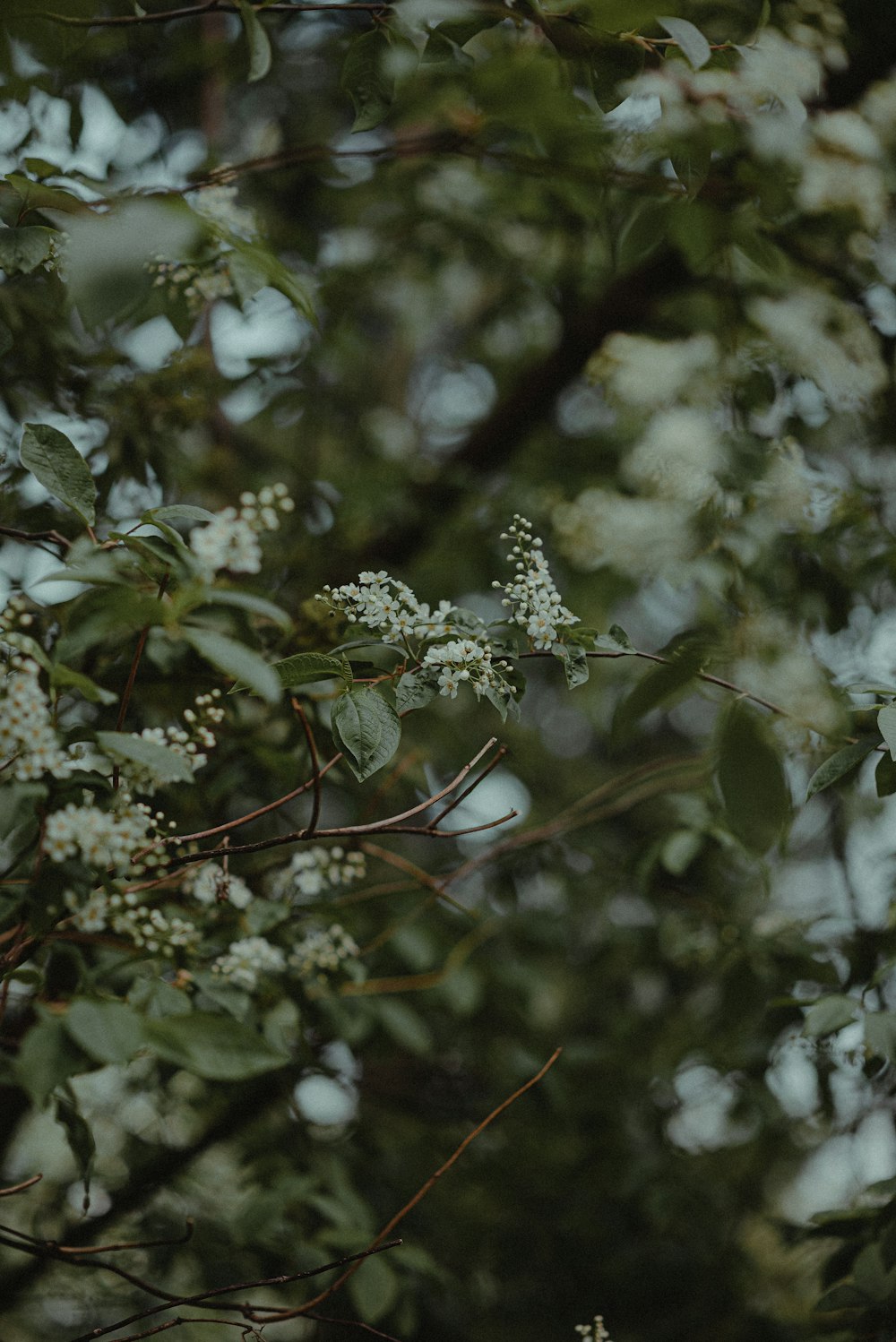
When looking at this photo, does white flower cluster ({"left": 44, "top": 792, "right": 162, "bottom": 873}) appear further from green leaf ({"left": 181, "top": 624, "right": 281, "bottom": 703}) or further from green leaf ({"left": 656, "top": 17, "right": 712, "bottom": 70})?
green leaf ({"left": 656, "top": 17, "right": 712, "bottom": 70})

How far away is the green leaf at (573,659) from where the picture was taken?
834 millimetres

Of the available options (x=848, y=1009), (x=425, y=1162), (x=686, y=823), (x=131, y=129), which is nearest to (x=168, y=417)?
(x=131, y=129)

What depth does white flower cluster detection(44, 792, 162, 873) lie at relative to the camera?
0.67m

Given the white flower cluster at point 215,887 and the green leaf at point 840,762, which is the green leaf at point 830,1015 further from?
the white flower cluster at point 215,887

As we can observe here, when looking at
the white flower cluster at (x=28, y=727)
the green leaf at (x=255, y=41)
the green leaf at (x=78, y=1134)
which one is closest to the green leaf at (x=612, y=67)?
the green leaf at (x=255, y=41)

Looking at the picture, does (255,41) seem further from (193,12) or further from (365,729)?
(365,729)

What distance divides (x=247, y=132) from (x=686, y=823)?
2242 millimetres

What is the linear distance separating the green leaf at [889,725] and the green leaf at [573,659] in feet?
0.86

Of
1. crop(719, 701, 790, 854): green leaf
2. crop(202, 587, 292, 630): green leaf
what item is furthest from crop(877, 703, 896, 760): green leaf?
crop(202, 587, 292, 630): green leaf

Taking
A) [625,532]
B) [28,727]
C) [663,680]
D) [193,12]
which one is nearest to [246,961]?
[28,727]

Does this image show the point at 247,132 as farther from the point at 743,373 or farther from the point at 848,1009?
the point at 848,1009

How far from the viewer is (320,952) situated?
1153 millimetres

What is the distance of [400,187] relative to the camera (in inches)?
83.3

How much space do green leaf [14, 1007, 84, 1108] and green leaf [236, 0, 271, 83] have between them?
935 millimetres
